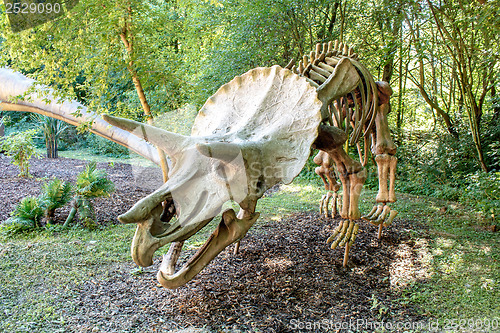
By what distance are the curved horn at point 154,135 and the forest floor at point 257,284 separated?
1398 millimetres

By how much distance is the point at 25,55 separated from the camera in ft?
13.0

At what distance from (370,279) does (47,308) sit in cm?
285

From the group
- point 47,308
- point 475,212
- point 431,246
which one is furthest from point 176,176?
point 475,212

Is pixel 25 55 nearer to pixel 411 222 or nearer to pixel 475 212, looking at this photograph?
pixel 411 222

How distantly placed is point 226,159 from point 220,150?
9 cm

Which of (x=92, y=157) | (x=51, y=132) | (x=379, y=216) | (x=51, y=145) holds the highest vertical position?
(x=51, y=132)

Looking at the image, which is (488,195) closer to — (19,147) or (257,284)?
(257,284)

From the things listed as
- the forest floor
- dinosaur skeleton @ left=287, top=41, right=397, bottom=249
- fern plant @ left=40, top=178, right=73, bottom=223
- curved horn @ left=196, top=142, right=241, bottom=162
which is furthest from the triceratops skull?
fern plant @ left=40, top=178, right=73, bottom=223

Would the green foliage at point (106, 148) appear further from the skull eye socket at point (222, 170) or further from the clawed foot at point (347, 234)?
the skull eye socket at point (222, 170)

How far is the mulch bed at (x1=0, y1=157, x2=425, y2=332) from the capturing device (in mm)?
2564

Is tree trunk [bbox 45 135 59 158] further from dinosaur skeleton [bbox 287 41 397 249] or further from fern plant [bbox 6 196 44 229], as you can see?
dinosaur skeleton [bbox 287 41 397 249]

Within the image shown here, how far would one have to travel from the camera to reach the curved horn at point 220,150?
174 cm

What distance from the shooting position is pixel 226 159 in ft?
6.33

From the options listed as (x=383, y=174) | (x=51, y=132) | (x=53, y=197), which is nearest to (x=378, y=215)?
(x=383, y=174)
